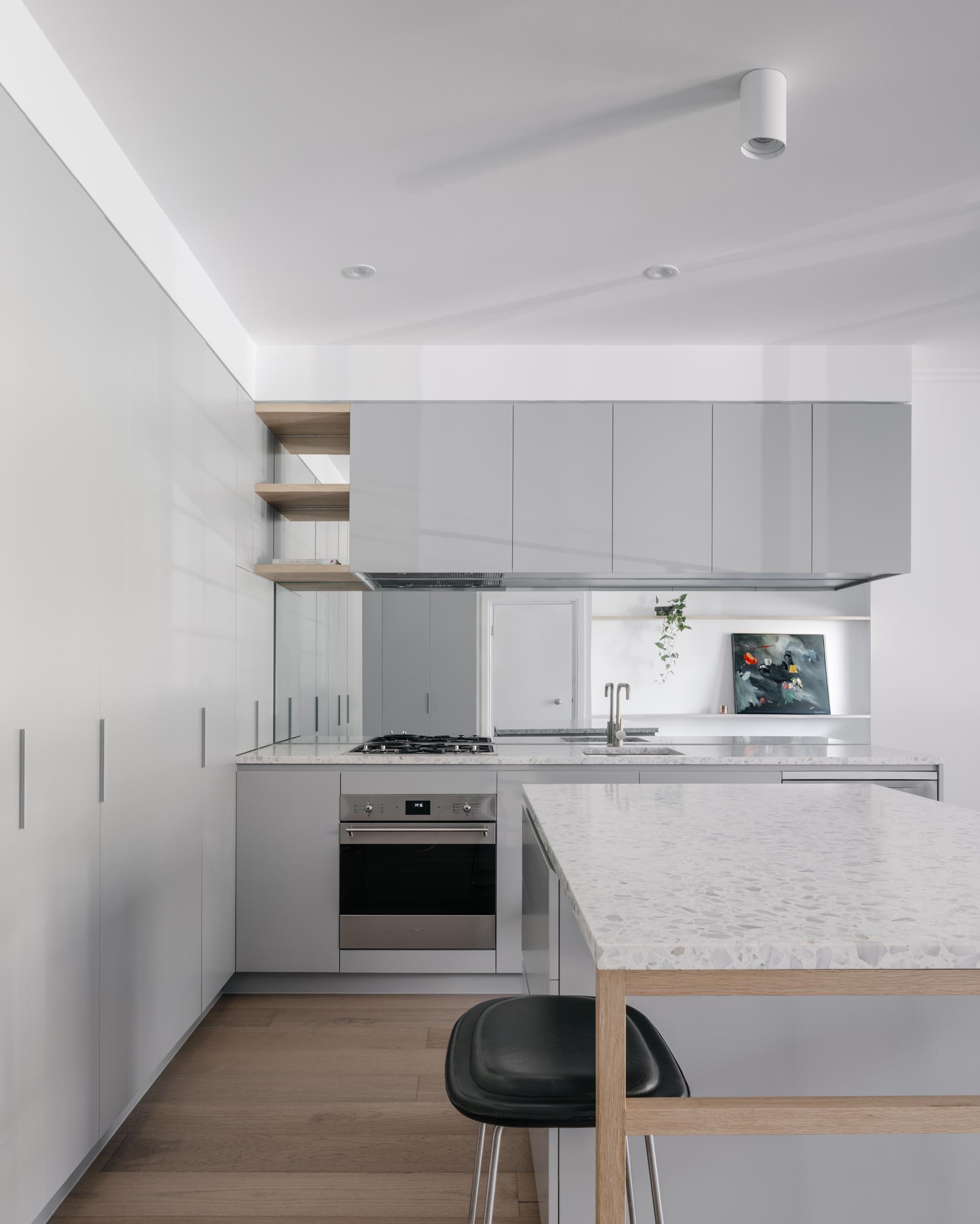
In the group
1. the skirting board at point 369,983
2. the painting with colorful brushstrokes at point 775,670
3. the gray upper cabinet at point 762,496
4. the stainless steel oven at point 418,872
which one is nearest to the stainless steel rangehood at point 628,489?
the gray upper cabinet at point 762,496

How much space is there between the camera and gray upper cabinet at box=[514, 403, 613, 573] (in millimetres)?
3584

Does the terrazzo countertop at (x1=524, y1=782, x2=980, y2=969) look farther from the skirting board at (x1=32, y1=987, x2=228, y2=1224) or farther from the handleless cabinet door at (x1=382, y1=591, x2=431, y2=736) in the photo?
the handleless cabinet door at (x1=382, y1=591, x2=431, y2=736)

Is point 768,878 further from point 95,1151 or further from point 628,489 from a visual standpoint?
point 628,489

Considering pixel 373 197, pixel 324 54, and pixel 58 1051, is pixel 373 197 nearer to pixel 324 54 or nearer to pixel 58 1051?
pixel 324 54

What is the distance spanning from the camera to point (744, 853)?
1438 mm

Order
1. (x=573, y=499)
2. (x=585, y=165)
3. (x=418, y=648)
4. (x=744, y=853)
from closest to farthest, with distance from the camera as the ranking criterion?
(x=744, y=853)
(x=585, y=165)
(x=573, y=499)
(x=418, y=648)

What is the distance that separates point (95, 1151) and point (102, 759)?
94 centimetres

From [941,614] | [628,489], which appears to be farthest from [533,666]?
[941,614]

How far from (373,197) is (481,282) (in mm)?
644

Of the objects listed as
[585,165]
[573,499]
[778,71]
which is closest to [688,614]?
[573,499]

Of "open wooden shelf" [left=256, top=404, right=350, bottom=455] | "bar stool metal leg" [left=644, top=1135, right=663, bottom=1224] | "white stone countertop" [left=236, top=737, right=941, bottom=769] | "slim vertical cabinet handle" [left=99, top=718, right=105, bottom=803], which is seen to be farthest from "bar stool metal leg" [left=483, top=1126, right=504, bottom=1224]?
"open wooden shelf" [left=256, top=404, right=350, bottom=455]

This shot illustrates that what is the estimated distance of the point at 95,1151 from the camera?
206 centimetres

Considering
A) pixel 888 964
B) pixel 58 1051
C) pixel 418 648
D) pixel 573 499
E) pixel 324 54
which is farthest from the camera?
pixel 418 648

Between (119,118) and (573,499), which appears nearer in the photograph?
(119,118)
